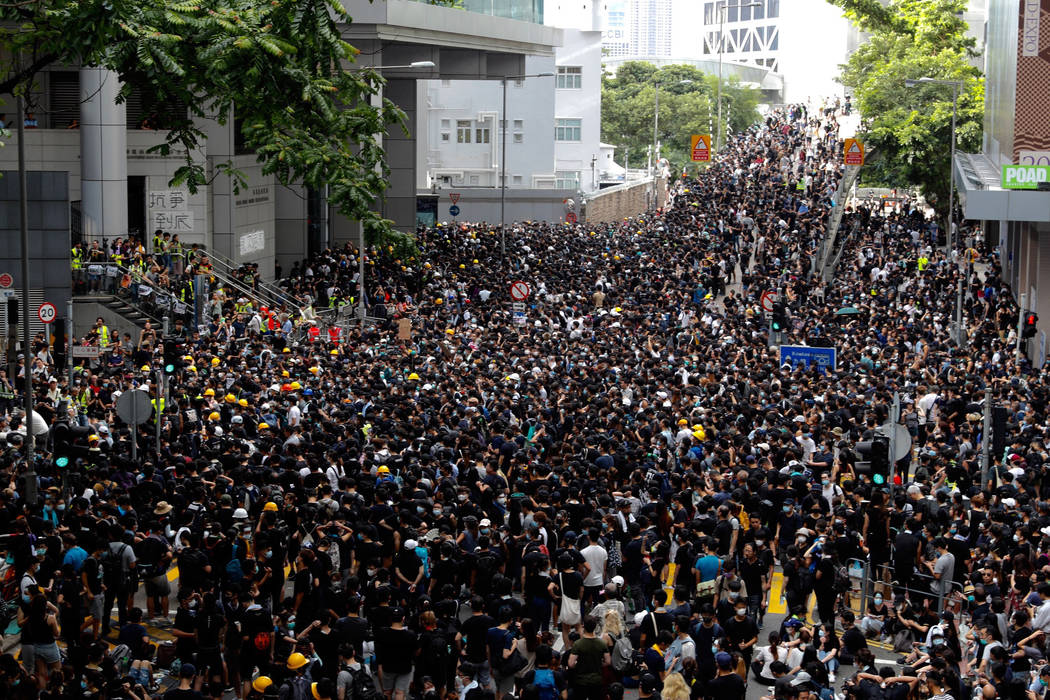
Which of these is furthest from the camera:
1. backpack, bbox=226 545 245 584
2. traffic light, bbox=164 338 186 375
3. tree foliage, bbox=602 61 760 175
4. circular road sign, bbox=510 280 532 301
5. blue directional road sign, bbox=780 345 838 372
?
tree foliage, bbox=602 61 760 175

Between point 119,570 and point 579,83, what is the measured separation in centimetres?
9166

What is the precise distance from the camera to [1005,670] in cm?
1141

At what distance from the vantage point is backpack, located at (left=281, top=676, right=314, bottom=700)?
11648 mm

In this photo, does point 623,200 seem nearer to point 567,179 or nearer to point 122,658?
point 567,179

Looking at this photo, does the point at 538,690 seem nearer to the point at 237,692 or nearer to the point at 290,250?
the point at 237,692

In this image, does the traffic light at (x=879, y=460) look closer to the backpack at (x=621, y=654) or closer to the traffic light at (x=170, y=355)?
the backpack at (x=621, y=654)

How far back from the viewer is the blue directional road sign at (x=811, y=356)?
91.8ft

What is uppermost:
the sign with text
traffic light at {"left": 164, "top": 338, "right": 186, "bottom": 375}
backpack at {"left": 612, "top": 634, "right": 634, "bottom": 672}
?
the sign with text

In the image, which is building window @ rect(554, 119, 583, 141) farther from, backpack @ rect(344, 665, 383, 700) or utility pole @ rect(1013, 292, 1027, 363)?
backpack @ rect(344, 665, 383, 700)

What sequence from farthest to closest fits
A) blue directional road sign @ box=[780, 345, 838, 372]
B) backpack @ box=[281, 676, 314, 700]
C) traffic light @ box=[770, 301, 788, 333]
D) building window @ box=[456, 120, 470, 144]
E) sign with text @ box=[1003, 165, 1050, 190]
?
building window @ box=[456, 120, 470, 144], traffic light @ box=[770, 301, 788, 333], sign with text @ box=[1003, 165, 1050, 190], blue directional road sign @ box=[780, 345, 838, 372], backpack @ box=[281, 676, 314, 700]

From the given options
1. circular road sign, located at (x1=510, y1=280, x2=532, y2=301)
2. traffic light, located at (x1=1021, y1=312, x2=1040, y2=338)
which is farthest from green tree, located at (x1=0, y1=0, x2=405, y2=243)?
traffic light, located at (x1=1021, y1=312, x2=1040, y2=338)

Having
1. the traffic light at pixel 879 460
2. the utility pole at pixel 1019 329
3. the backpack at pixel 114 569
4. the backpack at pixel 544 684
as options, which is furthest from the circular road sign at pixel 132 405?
the utility pole at pixel 1019 329

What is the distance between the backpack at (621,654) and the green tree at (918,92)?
1771 inches

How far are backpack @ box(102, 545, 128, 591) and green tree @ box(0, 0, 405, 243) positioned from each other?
4058 mm
